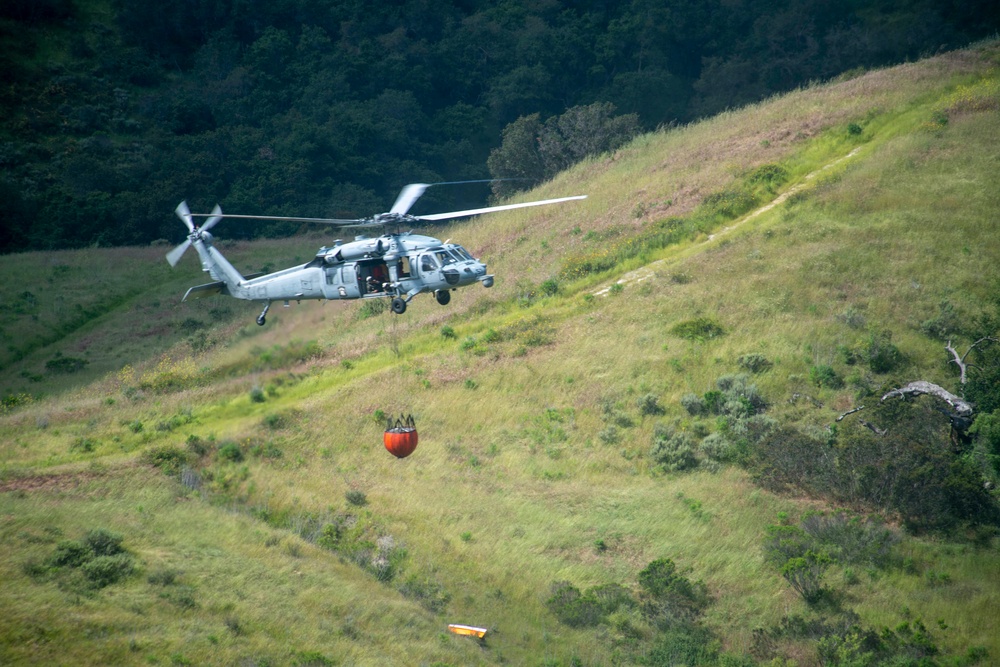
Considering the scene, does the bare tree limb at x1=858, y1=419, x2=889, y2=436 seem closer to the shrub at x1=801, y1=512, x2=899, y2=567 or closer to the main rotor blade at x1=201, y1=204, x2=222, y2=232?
the shrub at x1=801, y1=512, x2=899, y2=567

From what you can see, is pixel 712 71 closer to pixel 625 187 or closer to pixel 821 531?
pixel 625 187

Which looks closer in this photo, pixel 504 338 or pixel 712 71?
pixel 504 338

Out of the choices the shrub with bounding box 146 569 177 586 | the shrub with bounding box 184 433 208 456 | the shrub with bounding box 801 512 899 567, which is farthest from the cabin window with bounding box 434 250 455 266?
the shrub with bounding box 801 512 899 567

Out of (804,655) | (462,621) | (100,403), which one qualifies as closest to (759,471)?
(804,655)

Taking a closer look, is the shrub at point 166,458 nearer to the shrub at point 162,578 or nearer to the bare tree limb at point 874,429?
the shrub at point 162,578

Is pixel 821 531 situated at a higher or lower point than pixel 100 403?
lower

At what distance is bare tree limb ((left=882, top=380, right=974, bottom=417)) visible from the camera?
114 feet

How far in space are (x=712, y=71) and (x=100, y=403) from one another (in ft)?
228

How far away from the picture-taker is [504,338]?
1735 inches

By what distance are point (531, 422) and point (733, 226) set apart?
17.8m

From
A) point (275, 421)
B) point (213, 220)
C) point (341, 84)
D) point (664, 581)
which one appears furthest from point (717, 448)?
point (341, 84)

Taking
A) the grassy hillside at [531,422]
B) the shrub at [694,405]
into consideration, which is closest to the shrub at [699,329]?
the grassy hillside at [531,422]

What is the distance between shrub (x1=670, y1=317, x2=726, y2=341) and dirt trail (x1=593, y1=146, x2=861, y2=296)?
5.06 meters

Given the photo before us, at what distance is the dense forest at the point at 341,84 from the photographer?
3115 inches
